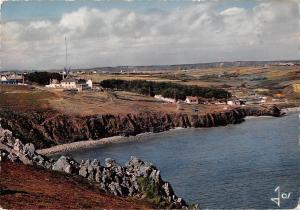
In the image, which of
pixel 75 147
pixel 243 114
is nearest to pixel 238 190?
pixel 75 147

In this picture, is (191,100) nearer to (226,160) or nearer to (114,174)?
(226,160)

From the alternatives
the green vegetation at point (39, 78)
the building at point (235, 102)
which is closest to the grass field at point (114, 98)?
the building at point (235, 102)

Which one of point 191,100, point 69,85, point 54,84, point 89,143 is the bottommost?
point 89,143

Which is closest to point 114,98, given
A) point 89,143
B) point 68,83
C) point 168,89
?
point 68,83

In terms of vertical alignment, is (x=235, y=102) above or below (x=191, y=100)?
below

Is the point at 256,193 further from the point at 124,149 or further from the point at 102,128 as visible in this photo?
the point at 102,128

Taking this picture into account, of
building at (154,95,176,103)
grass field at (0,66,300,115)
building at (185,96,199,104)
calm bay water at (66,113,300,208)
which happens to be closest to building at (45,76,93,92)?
grass field at (0,66,300,115)

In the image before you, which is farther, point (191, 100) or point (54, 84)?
point (191, 100)

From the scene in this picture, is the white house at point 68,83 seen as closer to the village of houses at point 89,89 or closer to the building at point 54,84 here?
the village of houses at point 89,89
